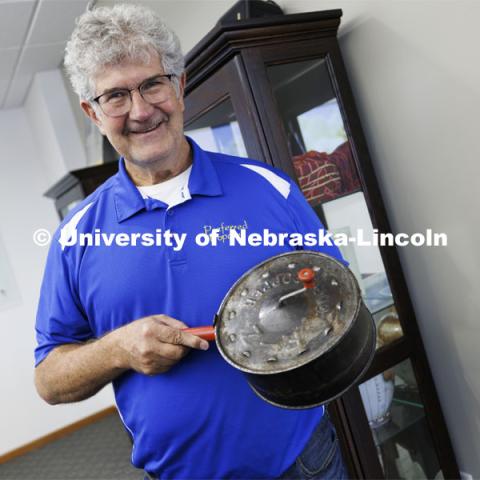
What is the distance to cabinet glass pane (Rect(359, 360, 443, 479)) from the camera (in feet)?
6.61

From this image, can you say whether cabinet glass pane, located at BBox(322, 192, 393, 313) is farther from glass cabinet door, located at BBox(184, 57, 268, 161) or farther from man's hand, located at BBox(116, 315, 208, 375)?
man's hand, located at BBox(116, 315, 208, 375)

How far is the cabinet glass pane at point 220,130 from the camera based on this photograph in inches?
78.2

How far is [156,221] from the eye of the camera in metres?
1.23

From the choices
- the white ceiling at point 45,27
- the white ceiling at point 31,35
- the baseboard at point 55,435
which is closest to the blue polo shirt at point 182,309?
the white ceiling at point 45,27

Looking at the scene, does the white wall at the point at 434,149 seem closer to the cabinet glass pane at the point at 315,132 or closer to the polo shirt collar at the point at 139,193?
the cabinet glass pane at the point at 315,132

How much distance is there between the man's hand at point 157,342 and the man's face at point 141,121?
1.30 feet

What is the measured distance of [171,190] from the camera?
1275 mm

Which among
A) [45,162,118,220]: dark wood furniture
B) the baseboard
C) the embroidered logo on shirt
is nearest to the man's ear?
the embroidered logo on shirt

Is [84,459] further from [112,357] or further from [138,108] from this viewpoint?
[138,108]

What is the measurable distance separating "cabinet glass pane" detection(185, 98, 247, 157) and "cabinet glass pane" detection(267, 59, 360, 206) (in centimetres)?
21

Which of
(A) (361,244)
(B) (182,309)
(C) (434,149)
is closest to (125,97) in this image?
(B) (182,309)

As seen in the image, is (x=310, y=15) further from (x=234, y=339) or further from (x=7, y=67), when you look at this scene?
(x=7, y=67)

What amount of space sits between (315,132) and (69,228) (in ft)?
3.59

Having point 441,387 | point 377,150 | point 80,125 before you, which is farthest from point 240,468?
point 80,125
